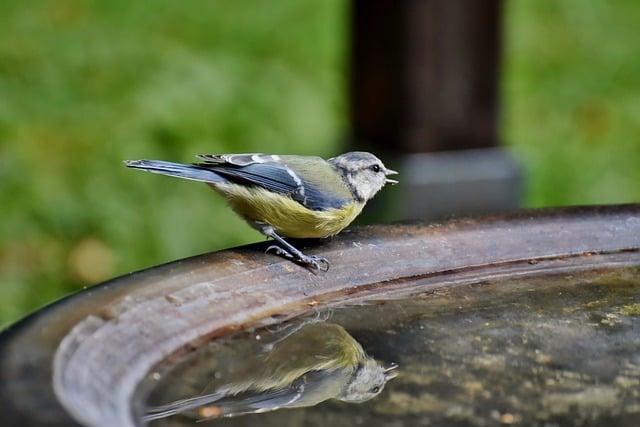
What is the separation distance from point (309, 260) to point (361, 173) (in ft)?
2.83

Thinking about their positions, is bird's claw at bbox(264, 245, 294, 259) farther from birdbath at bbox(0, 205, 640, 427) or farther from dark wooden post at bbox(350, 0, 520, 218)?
dark wooden post at bbox(350, 0, 520, 218)

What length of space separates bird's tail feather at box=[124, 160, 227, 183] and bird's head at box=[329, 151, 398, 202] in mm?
449

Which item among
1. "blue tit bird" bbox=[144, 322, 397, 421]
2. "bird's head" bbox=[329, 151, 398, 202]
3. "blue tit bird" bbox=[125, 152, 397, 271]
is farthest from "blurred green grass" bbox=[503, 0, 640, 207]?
"blue tit bird" bbox=[144, 322, 397, 421]

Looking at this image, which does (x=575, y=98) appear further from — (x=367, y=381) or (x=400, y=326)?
(x=367, y=381)

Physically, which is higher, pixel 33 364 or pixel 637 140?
pixel 33 364

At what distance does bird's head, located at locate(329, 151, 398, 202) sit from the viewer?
3.61 m

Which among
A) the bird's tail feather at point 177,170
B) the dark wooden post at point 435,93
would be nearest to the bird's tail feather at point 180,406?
the bird's tail feather at point 177,170

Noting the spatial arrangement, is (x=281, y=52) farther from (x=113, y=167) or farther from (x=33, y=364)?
(x=33, y=364)

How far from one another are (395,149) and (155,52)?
7.18 ft

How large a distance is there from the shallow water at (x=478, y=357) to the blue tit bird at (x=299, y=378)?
0.01 meters

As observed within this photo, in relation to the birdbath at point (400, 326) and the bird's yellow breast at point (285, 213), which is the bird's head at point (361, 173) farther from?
the birdbath at point (400, 326)

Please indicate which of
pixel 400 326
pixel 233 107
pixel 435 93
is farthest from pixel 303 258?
pixel 233 107

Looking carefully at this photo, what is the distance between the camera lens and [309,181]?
135 inches

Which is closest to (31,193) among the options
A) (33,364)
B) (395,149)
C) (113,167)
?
(113,167)
